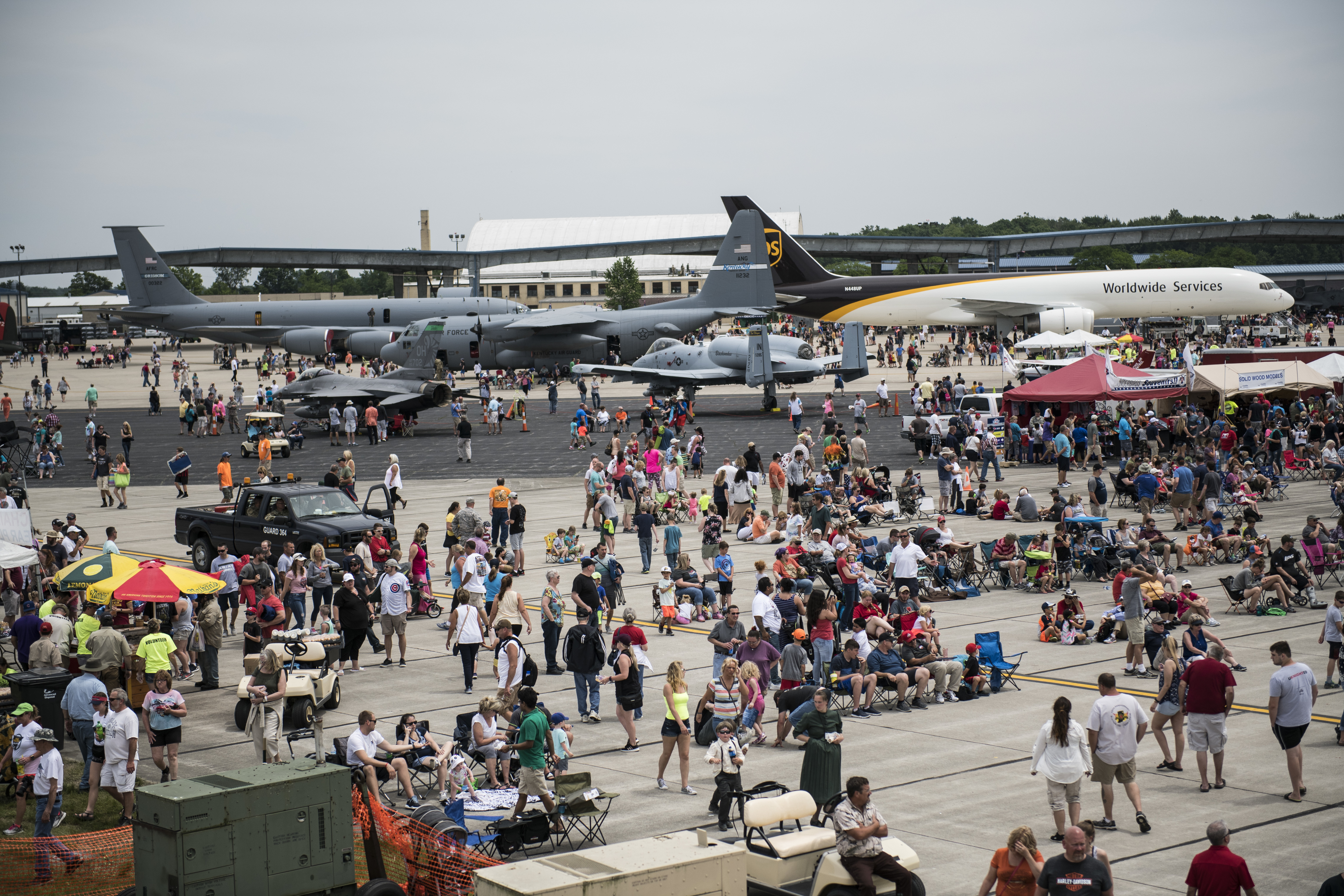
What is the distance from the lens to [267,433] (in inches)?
1635

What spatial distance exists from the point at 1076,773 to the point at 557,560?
14.4 metres

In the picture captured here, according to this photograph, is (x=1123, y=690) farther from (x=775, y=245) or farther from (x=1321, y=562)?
(x=775, y=245)

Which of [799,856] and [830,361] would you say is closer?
[799,856]

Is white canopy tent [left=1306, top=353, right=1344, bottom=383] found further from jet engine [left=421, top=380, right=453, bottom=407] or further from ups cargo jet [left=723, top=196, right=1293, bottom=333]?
ups cargo jet [left=723, top=196, right=1293, bottom=333]

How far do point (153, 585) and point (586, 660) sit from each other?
17.7ft

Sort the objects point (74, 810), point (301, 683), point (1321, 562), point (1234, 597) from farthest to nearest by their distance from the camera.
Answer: point (1321, 562) → point (1234, 597) → point (301, 683) → point (74, 810)

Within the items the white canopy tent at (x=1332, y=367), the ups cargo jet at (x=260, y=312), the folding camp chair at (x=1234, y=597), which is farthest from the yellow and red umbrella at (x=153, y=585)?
the ups cargo jet at (x=260, y=312)

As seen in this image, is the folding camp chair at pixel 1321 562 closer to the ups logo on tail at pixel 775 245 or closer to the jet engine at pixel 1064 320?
the jet engine at pixel 1064 320

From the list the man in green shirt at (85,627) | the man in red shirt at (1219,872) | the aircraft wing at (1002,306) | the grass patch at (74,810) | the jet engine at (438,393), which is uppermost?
the aircraft wing at (1002,306)

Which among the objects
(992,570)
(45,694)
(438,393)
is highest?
(438,393)

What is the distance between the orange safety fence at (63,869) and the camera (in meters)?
9.54

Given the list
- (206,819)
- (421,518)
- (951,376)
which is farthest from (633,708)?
(951,376)

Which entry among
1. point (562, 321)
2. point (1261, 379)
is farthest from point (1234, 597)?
point (562, 321)

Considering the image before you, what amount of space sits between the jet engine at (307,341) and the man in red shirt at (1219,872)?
70121mm
